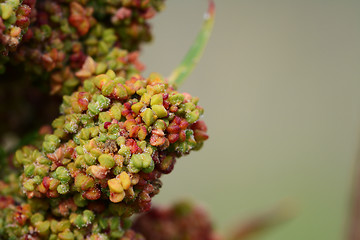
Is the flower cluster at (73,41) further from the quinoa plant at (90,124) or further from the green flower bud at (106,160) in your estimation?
the green flower bud at (106,160)

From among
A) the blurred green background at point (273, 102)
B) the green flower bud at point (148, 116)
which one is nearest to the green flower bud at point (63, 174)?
the green flower bud at point (148, 116)

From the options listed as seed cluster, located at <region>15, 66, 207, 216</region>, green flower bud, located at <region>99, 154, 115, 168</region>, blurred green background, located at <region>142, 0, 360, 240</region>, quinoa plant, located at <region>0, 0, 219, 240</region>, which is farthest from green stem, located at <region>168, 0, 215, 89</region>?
blurred green background, located at <region>142, 0, 360, 240</region>

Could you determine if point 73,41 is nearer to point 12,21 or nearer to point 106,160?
point 12,21

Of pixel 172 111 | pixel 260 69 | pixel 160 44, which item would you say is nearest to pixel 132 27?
pixel 172 111

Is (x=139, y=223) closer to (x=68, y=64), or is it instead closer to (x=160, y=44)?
(x=68, y=64)

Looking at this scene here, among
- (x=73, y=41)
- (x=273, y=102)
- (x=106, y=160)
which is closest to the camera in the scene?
(x=106, y=160)

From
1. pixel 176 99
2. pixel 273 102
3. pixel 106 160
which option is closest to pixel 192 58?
pixel 176 99

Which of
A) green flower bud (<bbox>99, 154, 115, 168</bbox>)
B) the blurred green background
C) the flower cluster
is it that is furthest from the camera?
the blurred green background

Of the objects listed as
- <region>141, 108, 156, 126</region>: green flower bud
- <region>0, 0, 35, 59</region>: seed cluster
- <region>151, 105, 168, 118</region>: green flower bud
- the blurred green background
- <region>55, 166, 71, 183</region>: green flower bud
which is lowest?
<region>55, 166, 71, 183</region>: green flower bud

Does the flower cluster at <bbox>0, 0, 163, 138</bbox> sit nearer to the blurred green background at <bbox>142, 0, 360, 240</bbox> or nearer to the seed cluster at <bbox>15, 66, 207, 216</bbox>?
the seed cluster at <bbox>15, 66, 207, 216</bbox>
